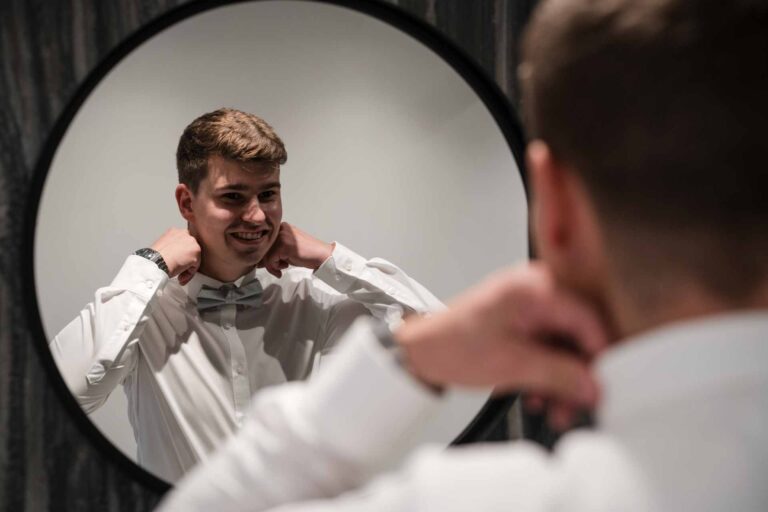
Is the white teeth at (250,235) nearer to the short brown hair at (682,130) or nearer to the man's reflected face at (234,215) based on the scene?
the man's reflected face at (234,215)

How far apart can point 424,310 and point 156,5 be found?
0.49 m

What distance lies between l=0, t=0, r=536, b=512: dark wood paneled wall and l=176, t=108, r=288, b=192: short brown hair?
14 centimetres

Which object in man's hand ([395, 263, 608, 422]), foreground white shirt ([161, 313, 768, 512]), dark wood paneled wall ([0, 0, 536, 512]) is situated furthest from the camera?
dark wood paneled wall ([0, 0, 536, 512])

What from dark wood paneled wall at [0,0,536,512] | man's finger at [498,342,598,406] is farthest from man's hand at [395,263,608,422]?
dark wood paneled wall at [0,0,536,512]

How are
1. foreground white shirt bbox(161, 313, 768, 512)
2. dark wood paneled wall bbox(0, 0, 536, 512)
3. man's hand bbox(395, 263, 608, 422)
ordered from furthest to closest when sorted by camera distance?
dark wood paneled wall bbox(0, 0, 536, 512)
man's hand bbox(395, 263, 608, 422)
foreground white shirt bbox(161, 313, 768, 512)

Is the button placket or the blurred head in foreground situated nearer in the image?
the blurred head in foreground

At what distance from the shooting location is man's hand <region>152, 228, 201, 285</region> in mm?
948

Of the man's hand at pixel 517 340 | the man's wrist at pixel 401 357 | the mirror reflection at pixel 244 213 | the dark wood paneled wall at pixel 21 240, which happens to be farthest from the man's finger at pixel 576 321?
the dark wood paneled wall at pixel 21 240

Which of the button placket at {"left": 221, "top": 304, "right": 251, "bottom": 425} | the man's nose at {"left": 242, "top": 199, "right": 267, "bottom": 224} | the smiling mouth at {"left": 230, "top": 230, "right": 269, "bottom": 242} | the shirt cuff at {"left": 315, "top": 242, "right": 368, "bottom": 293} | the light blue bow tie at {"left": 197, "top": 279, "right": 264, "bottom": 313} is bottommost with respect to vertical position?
the button placket at {"left": 221, "top": 304, "right": 251, "bottom": 425}

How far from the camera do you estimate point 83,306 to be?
0.94 metres

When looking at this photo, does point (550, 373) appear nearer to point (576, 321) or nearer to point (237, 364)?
point (576, 321)

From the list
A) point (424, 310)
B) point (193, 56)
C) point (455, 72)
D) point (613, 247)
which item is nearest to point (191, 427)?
point (424, 310)

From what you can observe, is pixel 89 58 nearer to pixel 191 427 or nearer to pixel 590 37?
pixel 191 427

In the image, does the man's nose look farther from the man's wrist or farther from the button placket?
the man's wrist
